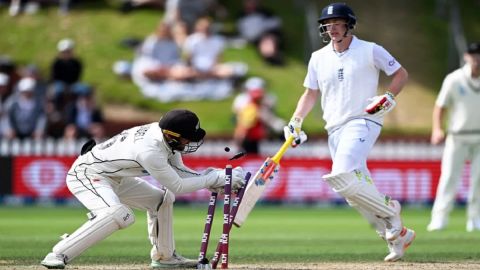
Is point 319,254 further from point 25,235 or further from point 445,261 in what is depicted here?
point 25,235

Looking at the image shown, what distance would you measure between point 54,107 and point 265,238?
890 centimetres

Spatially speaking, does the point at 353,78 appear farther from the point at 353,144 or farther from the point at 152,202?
the point at 152,202

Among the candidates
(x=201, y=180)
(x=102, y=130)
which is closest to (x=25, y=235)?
(x=201, y=180)

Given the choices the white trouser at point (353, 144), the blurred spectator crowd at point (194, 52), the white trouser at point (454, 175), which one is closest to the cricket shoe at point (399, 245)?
the white trouser at point (353, 144)

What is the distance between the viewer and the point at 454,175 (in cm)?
1300

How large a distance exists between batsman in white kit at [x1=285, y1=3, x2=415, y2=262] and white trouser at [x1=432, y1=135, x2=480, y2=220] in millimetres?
3592

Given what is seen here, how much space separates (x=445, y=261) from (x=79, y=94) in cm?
1147

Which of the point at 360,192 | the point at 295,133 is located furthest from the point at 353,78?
the point at 360,192

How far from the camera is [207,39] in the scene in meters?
21.8

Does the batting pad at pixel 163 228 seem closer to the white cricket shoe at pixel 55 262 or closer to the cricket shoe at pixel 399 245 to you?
the white cricket shoe at pixel 55 262

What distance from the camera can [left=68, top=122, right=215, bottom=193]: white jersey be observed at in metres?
8.21

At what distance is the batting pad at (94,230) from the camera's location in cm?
812

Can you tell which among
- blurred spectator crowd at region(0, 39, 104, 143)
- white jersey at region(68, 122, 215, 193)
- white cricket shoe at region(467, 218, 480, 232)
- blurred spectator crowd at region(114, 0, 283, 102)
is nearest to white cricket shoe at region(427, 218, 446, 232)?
white cricket shoe at region(467, 218, 480, 232)

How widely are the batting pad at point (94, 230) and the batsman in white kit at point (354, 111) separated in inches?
67.2
